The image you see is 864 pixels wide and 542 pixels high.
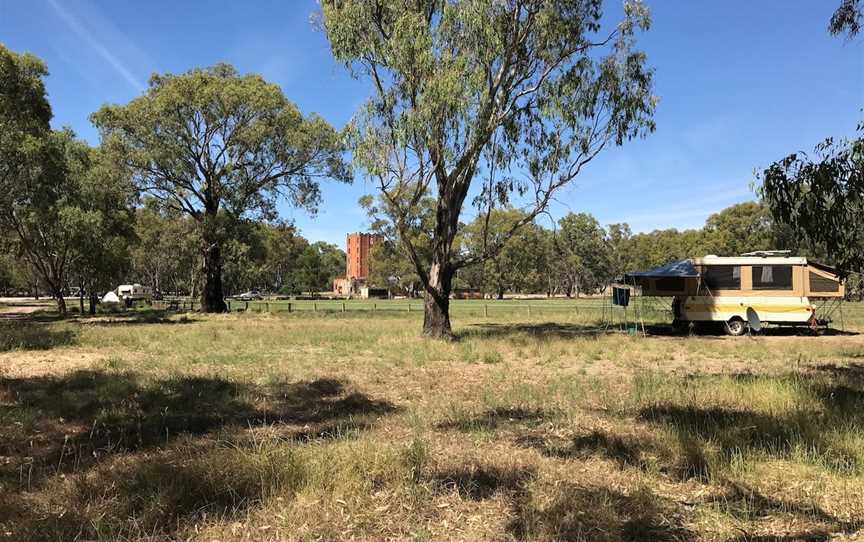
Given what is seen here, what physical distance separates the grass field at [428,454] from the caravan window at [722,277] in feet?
30.9

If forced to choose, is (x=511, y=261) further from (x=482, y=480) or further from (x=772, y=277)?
(x=482, y=480)

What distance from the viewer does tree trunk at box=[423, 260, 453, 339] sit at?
18.9 metres

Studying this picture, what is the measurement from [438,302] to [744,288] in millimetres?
11605

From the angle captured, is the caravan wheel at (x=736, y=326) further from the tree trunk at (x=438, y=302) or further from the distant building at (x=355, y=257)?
the distant building at (x=355, y=257)

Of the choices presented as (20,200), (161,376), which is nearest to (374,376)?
(161,376)

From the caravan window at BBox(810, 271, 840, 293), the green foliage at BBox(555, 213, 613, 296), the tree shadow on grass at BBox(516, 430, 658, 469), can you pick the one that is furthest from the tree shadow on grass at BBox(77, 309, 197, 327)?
the green foliage at BBox(555, 213, 613, 296)

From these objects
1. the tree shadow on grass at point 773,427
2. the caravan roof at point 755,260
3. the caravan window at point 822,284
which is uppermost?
the caravan roof at point 755,260

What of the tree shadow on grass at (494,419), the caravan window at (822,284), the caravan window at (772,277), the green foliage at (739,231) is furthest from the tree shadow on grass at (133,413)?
the green foliage at (739,231)

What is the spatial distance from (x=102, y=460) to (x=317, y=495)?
2611 millimetres

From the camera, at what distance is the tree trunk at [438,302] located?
18.9 meters

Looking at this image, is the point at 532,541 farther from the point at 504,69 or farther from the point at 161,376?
the point at 504,69

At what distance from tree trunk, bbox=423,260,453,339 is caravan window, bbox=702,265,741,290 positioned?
32.6 feet

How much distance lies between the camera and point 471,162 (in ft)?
56.7

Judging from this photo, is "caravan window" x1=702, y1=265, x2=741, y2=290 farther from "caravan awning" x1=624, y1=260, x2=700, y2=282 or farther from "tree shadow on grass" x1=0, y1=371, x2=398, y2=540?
"tree shadow on grass" x1=0, y1=371, x2=398, y2=540
